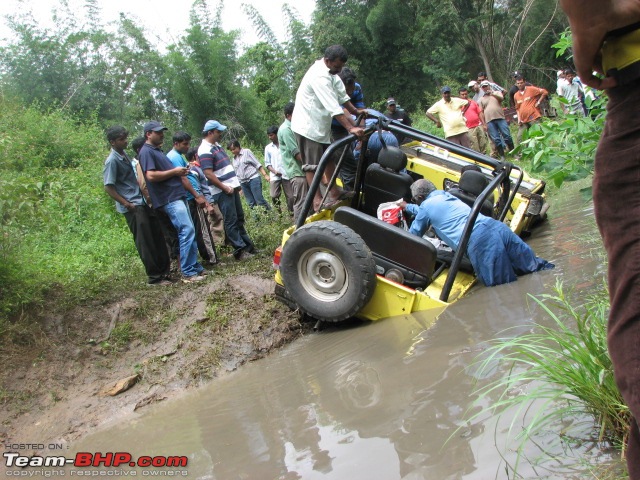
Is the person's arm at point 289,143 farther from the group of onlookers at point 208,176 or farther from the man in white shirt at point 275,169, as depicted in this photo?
the man in white shirt at point 275,169

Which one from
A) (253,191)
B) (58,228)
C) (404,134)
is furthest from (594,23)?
(253,191)

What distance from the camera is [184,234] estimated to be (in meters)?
6.75

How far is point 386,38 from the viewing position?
28391mm

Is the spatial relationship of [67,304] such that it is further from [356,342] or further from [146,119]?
[146,119]

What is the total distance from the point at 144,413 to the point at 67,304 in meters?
1.86

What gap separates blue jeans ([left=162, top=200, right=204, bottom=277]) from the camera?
22.2 ft

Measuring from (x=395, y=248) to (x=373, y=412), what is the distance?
2.06 m

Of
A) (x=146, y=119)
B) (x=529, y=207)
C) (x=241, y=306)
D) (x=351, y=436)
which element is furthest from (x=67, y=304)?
(x=146, y=119)

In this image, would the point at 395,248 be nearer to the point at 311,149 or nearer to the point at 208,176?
the point at 311,149

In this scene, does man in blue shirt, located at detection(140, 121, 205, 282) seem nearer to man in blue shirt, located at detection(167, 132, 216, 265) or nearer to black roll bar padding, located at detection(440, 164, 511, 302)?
man in blue shirt, located at detection(167, 132, 216, 265)

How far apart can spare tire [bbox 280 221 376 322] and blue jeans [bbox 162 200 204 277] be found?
180cm

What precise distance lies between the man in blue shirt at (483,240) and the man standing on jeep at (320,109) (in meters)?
1.07

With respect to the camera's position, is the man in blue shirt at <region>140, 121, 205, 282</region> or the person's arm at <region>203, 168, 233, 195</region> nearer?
the man in blue shirt at <region>140, 121, 205, 282</region>

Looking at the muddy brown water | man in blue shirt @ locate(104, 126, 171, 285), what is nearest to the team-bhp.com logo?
the muddy brown water
